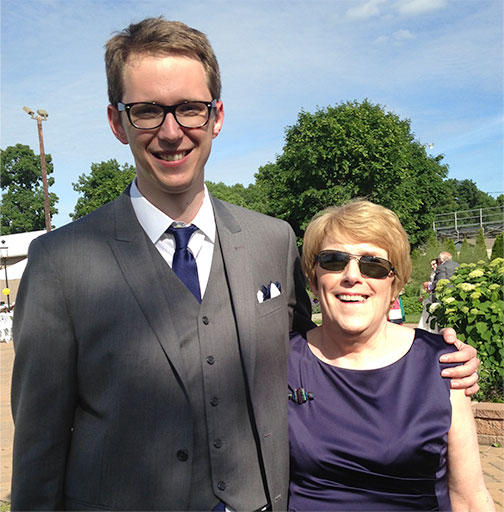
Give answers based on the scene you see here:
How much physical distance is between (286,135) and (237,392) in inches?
1314

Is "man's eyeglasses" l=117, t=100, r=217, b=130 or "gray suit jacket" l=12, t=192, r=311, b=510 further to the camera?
"man's eyeglasses" l=117, t=100, r=217, b=130

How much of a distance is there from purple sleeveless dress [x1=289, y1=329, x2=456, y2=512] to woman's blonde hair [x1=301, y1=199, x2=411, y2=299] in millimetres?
455

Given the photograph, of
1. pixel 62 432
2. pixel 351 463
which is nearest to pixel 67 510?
pixel 62 432

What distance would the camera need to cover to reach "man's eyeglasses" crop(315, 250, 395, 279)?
239cm

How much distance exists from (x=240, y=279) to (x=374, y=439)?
0.91 metres

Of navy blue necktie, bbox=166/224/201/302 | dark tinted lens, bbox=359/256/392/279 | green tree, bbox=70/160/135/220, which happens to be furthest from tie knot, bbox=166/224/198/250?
green tree, bbox=70/160/135/220

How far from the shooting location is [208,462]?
6.32 feet

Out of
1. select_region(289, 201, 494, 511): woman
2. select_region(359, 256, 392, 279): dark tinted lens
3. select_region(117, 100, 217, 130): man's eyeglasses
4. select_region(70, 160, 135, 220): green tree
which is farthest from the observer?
select_region(70, 160, 135, 220): green tree

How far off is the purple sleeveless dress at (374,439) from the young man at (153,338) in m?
0.15

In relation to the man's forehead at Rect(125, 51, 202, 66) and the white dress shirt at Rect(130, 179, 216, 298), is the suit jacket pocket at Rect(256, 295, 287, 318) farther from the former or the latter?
the man's forehead at Rect(125, 51, 202, 66)

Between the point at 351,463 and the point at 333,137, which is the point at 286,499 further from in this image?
the point at 333,137

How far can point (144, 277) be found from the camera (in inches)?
76.8

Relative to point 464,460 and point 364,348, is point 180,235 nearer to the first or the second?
point 364,348

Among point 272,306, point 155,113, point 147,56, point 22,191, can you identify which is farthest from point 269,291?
point 22,191
